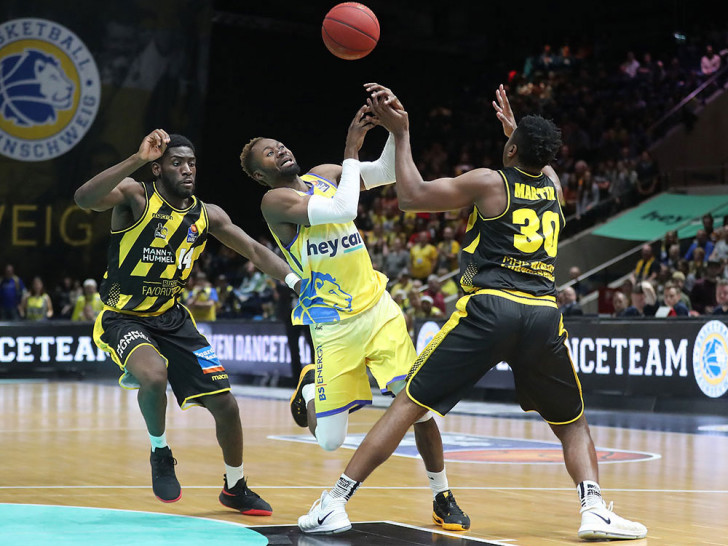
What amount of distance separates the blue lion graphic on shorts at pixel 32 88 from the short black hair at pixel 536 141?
19153 mm

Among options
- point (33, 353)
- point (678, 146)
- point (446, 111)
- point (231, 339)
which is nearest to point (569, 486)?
point (231, 339)

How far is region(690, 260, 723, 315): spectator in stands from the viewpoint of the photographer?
48.2 ft

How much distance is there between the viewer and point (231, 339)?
18578 mm

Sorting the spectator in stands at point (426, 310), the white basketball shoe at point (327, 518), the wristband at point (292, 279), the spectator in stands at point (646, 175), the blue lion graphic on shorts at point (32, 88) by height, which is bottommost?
the white basketball shoe at point (327, 518)

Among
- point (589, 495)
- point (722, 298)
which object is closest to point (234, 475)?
point (589, 495)

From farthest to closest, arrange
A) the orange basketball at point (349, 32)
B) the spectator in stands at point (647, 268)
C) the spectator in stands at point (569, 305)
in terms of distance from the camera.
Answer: the spectator in stands at point (647, 268), the spectator in stands at point (569, 305), the orange basketball at point (349, 32)

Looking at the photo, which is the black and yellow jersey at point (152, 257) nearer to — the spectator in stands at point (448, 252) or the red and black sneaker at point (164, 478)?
the red and black sneaker at point (164, 478)

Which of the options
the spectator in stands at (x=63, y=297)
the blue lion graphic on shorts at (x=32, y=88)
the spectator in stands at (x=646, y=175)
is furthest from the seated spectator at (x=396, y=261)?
the blue lion graphic on shorts at (x=32, y=88)

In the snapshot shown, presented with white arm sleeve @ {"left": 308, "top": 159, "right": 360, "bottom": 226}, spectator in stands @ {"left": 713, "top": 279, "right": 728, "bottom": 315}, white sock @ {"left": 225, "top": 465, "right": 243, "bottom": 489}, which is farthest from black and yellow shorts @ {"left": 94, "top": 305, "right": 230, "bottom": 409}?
spectator in stands @ {"left": 713, "top": 279, "right": 728, "bottom": 315}

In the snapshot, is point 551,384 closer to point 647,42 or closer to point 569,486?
point 569,486

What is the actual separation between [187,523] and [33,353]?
13920mm

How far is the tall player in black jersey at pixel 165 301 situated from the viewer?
6.18 m

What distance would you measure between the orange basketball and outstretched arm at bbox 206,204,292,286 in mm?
1140

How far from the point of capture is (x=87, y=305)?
21.2m
